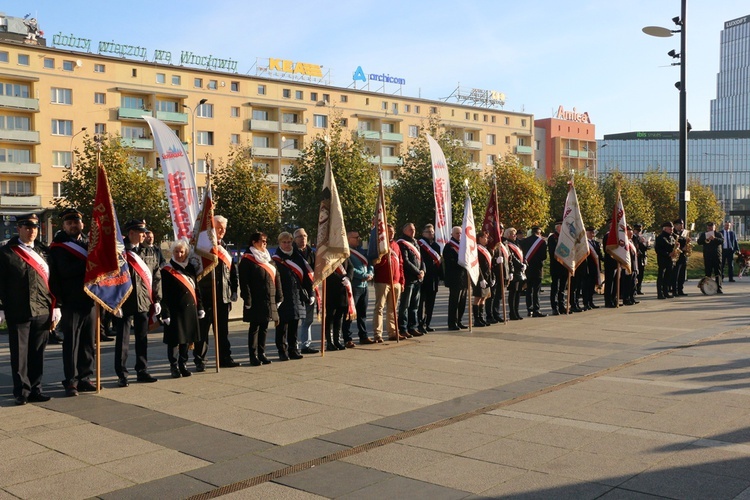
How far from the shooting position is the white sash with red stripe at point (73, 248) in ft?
30.1

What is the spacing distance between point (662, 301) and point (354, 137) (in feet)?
81.9

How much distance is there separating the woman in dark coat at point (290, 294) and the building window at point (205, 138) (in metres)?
56.7

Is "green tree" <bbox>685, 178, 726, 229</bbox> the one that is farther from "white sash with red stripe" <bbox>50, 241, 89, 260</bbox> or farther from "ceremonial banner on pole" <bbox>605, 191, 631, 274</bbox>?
"white sash with red stripe" <bbox>50, 241, 89, 260</bbox>

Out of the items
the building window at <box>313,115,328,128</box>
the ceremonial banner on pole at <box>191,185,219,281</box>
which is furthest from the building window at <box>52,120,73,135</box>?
the ceremonial banner on pole at <box>191,185,219,281</box>

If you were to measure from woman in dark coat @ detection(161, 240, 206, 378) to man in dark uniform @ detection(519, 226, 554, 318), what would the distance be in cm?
886

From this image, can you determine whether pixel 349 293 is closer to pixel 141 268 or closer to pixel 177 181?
pixel 141 268

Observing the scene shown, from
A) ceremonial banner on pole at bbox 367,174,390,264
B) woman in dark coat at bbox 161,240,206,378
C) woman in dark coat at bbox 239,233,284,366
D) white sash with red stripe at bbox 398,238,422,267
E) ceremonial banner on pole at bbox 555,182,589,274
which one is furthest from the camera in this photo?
ceremonial banner on pole at bbox 555,182,589,274

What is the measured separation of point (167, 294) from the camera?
10.2m

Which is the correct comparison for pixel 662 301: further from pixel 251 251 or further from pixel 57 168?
pixel 57 168

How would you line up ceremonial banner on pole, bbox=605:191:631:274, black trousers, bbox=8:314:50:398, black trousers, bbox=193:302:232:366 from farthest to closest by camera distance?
ceremonial banner on pole, bbox=605:191:631:274
black trousers, bbox=193:302:232:366
black trousers, bbox=8:314:50:398

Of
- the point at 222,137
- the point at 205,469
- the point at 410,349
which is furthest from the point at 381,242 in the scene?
the point at 222,137

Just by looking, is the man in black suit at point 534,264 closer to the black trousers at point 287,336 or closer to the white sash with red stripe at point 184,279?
the black trousers at point 287,336

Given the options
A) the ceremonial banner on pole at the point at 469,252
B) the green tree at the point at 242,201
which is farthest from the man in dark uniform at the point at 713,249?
the green tree at the point at 242,201

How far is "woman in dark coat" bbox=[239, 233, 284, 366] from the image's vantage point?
431 inches
